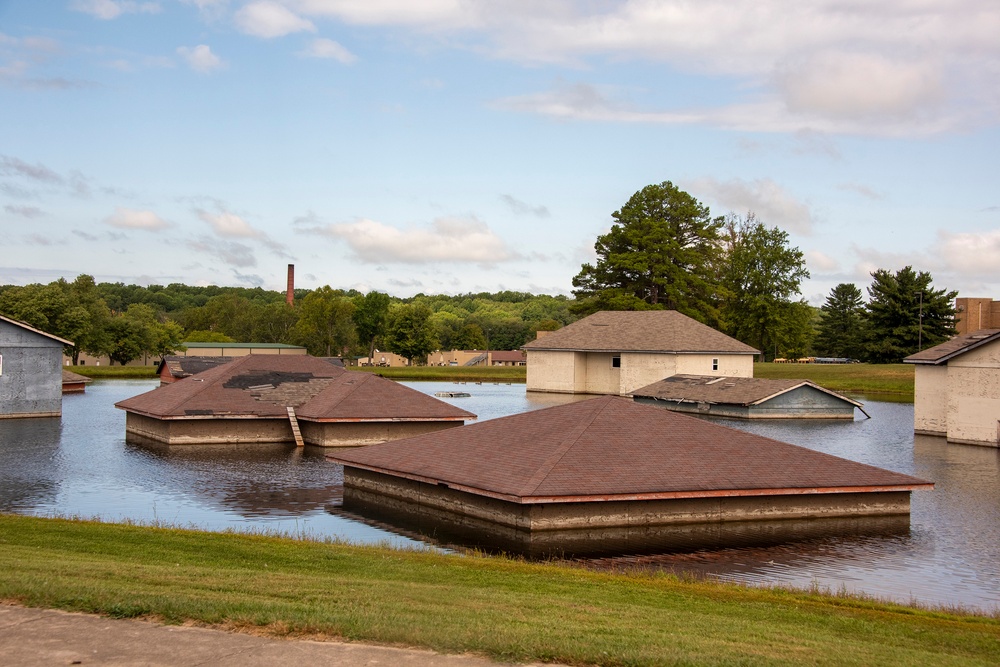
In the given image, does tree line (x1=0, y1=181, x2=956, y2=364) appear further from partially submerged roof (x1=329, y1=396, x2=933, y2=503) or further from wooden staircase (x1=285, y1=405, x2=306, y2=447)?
partially submerged roof (x1=329, y1=396, x2=933, y2=503)

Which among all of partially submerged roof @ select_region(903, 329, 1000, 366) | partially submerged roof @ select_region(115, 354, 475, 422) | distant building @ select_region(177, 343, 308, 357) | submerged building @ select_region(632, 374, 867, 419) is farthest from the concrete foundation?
distant building @ select_region(177, 343, 308, 357)

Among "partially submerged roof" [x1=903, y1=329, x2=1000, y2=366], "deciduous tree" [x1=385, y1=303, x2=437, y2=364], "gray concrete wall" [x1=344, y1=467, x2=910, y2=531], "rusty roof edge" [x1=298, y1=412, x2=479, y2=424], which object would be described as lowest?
"gray concrete wall" [x1=344, y1=467, x2=910, y2=531]

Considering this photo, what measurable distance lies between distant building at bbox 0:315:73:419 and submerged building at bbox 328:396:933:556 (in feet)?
85.9

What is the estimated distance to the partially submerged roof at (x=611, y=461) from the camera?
2038 centimetres

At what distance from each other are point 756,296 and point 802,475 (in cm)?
7445

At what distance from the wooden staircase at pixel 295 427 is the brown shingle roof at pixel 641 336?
3313cm

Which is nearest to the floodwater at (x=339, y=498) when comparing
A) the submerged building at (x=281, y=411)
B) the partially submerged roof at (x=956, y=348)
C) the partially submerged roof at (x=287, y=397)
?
the submerged building at (x=281, y=411)

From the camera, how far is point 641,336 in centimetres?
6862

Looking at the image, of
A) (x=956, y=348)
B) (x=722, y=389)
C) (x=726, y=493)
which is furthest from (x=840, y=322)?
(x=726, y=493)

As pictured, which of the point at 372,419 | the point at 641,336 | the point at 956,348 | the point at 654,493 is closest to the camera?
the point at 654,493

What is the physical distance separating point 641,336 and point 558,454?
4819 centimetres

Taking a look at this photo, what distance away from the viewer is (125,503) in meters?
23.5

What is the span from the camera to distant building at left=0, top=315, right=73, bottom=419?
1750 inches

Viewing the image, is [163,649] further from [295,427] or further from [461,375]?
[461,375]
